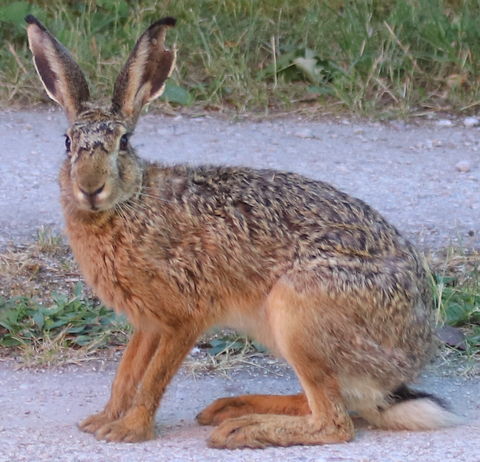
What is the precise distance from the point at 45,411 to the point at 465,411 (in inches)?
62.5

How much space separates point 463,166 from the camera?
24.9ft

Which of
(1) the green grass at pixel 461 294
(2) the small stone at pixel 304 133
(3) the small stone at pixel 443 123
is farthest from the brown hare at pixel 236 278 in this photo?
(3) the small stone at pixel 443 123

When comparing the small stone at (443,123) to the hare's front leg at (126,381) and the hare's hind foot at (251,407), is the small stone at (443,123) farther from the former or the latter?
the hare's front leg at (126,381)

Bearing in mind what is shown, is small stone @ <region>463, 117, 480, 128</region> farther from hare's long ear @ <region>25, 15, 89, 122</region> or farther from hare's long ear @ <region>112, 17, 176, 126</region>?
hare's long ear @ <region>25, 15, 89, 122</region>

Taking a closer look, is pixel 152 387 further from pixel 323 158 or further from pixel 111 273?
pixel 323 158

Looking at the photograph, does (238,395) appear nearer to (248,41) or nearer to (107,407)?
(107,407)

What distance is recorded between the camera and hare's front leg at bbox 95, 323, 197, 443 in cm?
475

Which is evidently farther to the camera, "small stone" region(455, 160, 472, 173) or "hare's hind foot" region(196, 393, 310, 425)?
"small stone" region(455, 160, 472, 173)

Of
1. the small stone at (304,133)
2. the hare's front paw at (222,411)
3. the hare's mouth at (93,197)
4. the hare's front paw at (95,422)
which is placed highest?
the hare's mouth at (93,197)

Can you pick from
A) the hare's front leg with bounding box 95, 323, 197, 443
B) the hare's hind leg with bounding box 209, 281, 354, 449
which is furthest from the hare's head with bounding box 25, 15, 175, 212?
the hare's hind leg with bounding box 209, 281, 354, 449

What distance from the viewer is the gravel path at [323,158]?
273 inches

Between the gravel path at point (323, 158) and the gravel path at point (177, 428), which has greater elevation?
the gravel path at point (323, 158)

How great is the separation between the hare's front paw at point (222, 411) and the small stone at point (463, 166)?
3.00 meters

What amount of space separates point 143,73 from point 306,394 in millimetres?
1298
